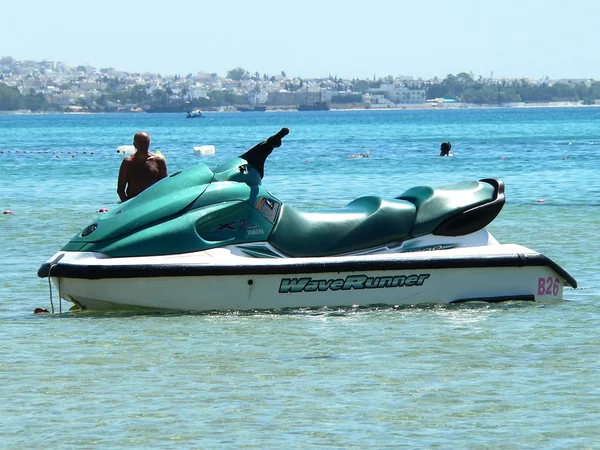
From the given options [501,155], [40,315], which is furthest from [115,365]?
[501,155]

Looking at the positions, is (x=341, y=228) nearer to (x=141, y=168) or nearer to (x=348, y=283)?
(x=348, y=283)

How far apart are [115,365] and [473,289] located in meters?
3.13

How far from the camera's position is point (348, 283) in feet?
30.5

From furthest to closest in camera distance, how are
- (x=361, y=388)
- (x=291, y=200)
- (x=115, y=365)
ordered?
(x=291, y=200)
(x=115, y=365)
(x=361, y=388)

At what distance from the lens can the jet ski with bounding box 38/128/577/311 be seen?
898 cm

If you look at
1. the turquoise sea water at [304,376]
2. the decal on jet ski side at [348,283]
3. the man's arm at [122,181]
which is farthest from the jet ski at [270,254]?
the man's arm at [122,181]

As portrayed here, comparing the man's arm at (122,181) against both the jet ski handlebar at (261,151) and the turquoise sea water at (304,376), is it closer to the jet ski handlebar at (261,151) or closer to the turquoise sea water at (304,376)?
the turquoise sea water at (304,376)

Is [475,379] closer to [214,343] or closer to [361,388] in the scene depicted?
[361,388]

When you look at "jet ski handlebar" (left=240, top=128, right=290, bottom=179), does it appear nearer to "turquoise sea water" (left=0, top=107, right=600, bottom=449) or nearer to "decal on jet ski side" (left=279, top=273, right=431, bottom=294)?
"decal on jet ski side" (left=279, top=273, right=431, bottom=294)

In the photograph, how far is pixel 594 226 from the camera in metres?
17.2

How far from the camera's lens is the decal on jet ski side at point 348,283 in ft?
30.2

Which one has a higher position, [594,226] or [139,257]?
[139,257]

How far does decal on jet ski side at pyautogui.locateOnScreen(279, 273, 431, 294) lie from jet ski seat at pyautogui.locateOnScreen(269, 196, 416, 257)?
0.22 metres

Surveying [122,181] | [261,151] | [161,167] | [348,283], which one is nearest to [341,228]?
[348,283]
